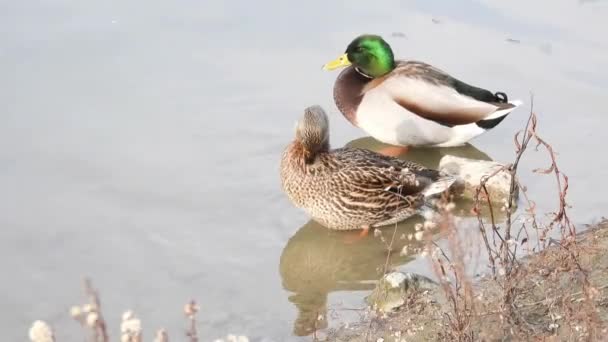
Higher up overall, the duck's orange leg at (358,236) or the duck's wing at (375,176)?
the duck's wing at (375,176)

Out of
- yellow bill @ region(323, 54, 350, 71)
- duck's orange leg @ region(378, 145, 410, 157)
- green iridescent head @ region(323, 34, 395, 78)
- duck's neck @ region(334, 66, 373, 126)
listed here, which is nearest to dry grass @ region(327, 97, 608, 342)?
duck's orange leg @ region(378, 145, 410, 157)

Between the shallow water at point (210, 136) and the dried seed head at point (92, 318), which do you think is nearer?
the dried seed head at point (92, 318)

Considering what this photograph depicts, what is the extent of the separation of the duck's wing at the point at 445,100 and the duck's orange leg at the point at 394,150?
279mm

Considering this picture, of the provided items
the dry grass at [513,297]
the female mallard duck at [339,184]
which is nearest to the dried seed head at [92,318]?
the dry grass at [513,297]

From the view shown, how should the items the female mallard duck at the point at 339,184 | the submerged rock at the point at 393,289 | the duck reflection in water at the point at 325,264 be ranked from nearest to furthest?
the submerged rock at the point at 393,289 < the duck reflection in water at the point at 325,264 < the female mallard duck at the point at 339,184

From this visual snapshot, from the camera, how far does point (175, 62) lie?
708cm

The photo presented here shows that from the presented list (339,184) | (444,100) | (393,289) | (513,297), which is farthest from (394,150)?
(513,297)

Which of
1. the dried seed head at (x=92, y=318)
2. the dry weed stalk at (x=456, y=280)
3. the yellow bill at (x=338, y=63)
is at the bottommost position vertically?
the yellow bill at (x=338, y=63)

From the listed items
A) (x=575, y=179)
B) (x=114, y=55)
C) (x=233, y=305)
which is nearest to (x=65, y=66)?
(x=114, y=55)

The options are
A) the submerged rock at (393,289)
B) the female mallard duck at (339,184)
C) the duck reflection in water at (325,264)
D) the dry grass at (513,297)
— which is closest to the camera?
the dry grass at (513,297)

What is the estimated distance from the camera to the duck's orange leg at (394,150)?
6.40 metres

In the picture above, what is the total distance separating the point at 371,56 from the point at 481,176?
1456 mm

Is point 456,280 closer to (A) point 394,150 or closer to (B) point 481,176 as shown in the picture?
(B) point 481,176

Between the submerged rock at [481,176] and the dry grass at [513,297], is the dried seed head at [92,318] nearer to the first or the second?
the dry grass at [513,297]
